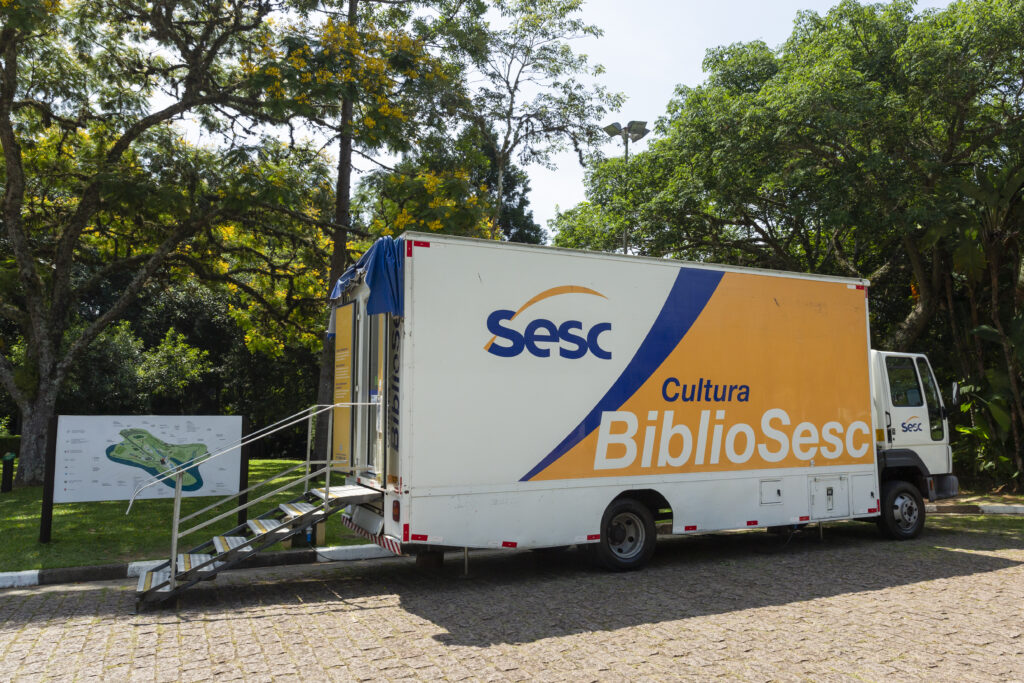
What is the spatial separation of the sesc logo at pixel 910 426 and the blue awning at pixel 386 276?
6.71 m

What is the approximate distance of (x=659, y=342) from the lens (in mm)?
7621

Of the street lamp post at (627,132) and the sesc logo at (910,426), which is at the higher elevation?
the street lamp post at (627,132)

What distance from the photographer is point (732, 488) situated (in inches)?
310

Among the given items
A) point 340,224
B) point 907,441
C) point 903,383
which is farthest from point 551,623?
point 340,224

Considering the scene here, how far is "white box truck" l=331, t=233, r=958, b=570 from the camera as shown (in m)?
6.54

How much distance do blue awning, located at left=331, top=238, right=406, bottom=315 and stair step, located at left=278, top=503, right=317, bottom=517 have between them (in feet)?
6.37

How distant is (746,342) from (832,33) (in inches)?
343

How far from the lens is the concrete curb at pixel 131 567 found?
705 cm

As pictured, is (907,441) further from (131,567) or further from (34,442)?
(34,442)

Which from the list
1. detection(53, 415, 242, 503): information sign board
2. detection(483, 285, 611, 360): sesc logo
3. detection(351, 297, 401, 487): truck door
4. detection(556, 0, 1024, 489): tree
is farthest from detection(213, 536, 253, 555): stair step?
detection(556, 0, 1024, 489): tree

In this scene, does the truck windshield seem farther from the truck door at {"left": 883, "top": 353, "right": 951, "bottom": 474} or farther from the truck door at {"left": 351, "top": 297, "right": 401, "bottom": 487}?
the truck door at {"left": 351, "top": 297, "right": 401, "bottom": 487}

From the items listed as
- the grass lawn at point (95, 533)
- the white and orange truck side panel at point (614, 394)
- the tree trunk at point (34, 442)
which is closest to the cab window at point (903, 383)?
the white and orange truck side panel at point (614, 394)

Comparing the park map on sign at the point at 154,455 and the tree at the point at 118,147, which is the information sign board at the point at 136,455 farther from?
the tree at the point at 118,147

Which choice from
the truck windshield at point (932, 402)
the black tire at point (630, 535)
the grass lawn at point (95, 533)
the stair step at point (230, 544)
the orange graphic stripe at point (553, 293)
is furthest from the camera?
the truck windshield at point (932, 402)
